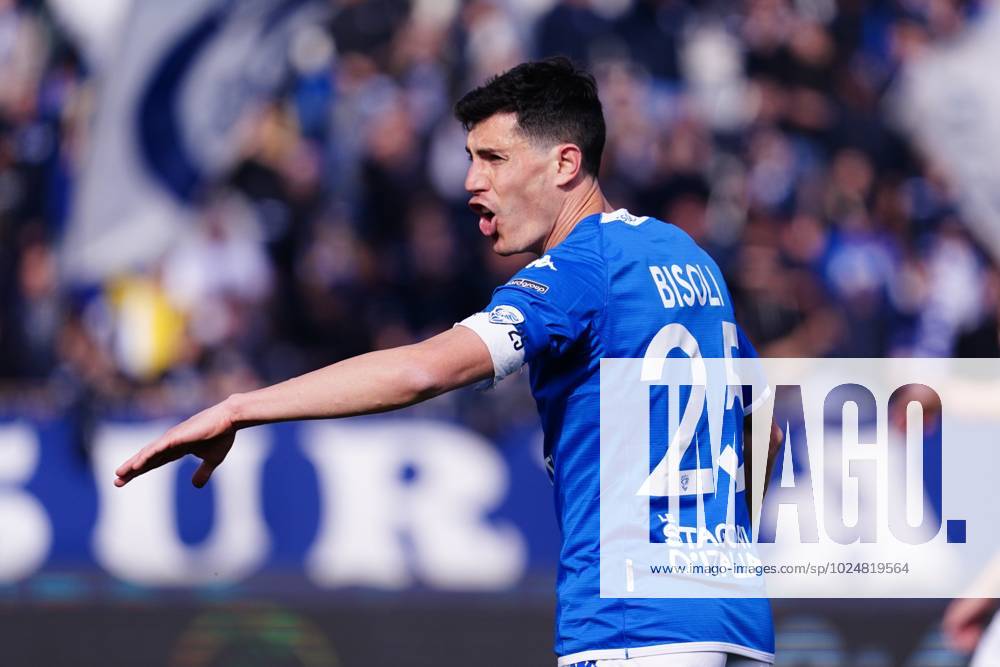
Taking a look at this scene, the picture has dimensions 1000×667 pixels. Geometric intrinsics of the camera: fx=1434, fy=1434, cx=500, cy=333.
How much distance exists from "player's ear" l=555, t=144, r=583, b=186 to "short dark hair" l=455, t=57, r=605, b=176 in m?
0.03

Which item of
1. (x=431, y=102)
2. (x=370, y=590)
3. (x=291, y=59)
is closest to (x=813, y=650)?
(x=370, y=590)

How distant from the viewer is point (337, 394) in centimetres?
307

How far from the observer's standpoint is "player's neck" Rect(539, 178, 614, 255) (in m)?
3.74

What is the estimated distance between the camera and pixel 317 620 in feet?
27.7

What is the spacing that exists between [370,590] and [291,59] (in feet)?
16.3

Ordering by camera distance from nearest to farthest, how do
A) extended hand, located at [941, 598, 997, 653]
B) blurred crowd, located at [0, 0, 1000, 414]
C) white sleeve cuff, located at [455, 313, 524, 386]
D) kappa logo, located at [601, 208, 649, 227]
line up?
1. white sleeve cuff, located at [455, 313, 524, 386]
2. kappa logo, located at [601, 208, 649, 227]
3. extended hand, located at [941, 598, 997, 653]
4. blurred crowd, located at [0, 0, 1000, 414]

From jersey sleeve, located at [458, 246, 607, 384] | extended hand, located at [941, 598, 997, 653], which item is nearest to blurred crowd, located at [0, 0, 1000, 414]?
extended hand, located at [941, 598, 997, 653]

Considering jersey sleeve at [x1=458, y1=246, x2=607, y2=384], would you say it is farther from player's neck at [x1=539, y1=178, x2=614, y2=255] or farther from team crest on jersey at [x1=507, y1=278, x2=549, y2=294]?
player's neck at [x1=539, y1=178, x2=614, y2=255]

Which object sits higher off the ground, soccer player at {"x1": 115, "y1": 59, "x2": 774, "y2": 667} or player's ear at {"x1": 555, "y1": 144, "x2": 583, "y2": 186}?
player's ear at {"x1": 555, "y1": 144, "x2": 583, "y2": 186}

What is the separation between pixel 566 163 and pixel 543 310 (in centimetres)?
61

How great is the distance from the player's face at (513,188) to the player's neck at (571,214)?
0.02 m

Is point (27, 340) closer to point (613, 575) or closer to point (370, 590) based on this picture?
point (370, 590)

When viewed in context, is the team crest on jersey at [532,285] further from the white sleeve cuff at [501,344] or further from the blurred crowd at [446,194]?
the blurred crowd at [446,194]

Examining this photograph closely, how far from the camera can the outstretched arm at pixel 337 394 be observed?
3.02 metres
